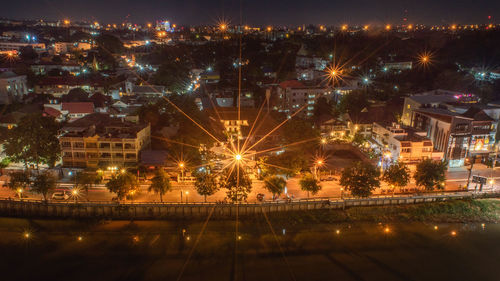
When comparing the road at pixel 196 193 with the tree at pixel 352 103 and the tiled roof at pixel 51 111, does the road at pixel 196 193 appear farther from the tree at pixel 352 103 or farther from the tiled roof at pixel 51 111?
the tree at pixel 352 103

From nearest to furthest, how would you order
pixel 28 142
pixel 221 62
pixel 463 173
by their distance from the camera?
1. pixel 28 142
2. pixel 463 173
3. pixel 221 62

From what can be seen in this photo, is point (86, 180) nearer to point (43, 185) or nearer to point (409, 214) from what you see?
point (43, 185)

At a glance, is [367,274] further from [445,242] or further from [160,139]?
[160,139]

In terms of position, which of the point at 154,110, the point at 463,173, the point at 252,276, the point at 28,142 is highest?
the point at 154,110

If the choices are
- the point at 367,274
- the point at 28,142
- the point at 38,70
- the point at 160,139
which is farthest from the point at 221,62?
the point at 367,274

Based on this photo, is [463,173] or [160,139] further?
[160,139]

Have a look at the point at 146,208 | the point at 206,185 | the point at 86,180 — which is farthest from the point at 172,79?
the point at 206,185

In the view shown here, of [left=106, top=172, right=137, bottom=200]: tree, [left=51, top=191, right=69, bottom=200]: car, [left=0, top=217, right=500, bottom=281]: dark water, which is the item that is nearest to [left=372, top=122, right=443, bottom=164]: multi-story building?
[left=0, top=217, right=500, bottom=281]: dark water

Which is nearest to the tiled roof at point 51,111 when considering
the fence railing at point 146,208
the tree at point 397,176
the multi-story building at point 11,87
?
the multi-story building at point 11,87
